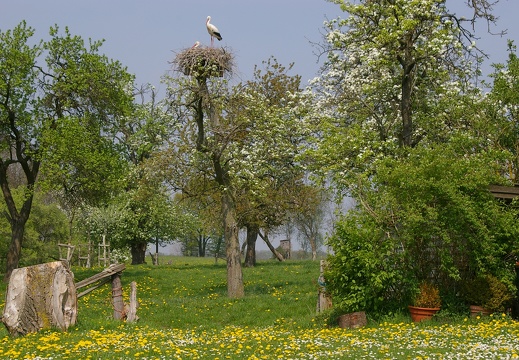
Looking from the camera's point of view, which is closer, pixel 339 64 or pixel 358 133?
pixel 358 133

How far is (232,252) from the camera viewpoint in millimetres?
28938

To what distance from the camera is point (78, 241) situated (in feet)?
210

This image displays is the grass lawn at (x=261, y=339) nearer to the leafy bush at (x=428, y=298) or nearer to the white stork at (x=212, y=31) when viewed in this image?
the leafy bush at (x=428, y=298)

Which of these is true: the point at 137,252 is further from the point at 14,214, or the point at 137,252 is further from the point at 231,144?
the point at 231,144

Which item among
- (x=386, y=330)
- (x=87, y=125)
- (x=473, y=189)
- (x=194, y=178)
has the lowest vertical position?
(x=386, y=330)

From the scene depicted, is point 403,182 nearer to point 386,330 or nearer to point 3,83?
point 386,330

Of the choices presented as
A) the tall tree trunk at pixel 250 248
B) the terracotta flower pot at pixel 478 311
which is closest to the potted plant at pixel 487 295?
the terracotta flower pot at pixel 478 311

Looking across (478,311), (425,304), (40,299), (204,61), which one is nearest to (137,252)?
(204,61)

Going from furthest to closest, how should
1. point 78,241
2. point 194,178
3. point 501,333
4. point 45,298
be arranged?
point 78,241 → point 194,178 → point 45,298 → point 501,333

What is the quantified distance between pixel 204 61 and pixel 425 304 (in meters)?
13.0

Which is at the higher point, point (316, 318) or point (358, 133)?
point (358, 133)

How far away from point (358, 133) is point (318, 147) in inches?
79.8

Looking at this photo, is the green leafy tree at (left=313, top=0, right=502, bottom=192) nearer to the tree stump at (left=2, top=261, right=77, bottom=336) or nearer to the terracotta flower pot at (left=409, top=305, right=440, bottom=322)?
the terracotta flower pot at (left=409, top=305, right=440, bottom=322)

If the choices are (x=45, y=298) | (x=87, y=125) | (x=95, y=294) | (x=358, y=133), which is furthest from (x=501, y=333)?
(x=87, y=125)
